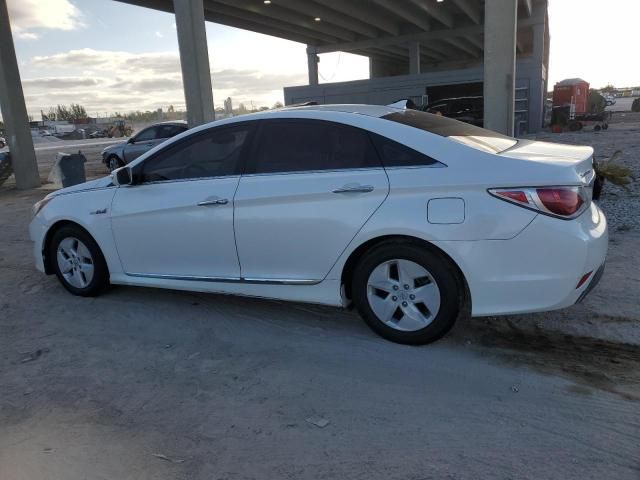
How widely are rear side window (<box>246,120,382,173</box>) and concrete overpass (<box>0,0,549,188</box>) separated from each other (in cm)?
859

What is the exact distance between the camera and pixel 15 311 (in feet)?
15.5

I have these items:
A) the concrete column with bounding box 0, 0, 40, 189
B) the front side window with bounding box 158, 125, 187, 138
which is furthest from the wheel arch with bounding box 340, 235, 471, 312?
the concrete column with bounding box 0, 0, 40, 189

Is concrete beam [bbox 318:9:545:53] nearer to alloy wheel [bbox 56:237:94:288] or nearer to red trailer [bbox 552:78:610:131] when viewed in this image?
red trailer [bbox 552:78:610:131]

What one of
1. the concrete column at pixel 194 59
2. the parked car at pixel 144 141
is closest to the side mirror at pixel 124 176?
the concrete column at pixel 194 59

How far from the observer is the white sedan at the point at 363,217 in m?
3.14

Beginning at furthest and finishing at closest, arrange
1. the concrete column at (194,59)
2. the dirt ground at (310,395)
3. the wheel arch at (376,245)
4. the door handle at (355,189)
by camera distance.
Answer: the concrete column at (194,59), the door handle at (355,189), the wheel arch at (376,245), the dirt ground at (310,395)

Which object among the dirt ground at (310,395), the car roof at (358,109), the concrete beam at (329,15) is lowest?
the dirt ground at (310,395)

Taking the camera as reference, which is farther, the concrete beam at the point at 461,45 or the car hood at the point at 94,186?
the concrete beam at the point at 461,45

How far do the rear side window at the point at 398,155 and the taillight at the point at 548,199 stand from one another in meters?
0.51

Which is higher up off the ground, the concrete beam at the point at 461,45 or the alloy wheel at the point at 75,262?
the concrete beam at the point at 461,45

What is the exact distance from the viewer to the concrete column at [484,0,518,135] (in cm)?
1074

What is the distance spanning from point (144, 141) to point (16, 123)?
3411 mm

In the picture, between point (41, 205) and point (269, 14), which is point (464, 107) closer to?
point (269, 14)

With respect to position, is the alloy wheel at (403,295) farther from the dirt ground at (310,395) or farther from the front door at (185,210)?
the front door at (185,210)
